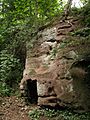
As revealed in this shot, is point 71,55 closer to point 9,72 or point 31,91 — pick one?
point 31,91

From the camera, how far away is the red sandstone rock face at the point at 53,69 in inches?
316

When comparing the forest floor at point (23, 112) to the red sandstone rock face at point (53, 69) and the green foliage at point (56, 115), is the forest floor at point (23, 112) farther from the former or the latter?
the red sandstone rock face at point (53, 69)

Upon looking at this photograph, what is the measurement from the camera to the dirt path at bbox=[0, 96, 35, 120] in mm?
8617

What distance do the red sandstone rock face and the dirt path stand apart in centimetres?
56

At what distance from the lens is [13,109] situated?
9.16m

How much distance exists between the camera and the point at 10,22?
46.2 feet

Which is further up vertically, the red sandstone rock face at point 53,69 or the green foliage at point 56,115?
the red sandstone rock face at point 53,69

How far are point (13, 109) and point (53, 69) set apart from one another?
2.14 meters

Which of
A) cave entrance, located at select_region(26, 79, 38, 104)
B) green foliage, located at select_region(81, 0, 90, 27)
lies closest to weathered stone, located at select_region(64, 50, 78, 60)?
cave entrance, located at select_region(26, 79, 38, 104)

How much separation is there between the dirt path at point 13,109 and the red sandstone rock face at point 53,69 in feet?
1.84

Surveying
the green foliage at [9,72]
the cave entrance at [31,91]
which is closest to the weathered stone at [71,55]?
the cave entrance at [31,91]

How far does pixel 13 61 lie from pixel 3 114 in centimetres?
333

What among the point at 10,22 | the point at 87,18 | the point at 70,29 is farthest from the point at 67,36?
the point at 10,22

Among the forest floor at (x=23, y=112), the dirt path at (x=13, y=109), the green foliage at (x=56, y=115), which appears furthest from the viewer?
the dirt path at (x=13, y=109)
